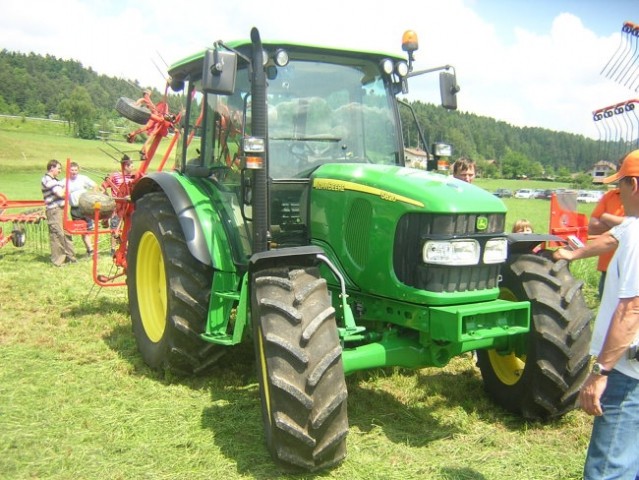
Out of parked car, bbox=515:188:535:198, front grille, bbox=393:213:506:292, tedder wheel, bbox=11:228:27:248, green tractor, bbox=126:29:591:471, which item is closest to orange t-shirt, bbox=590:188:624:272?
green tractor, bbox=126:29:591:471

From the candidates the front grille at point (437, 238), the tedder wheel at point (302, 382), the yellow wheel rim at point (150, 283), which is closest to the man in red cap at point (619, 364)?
the front grille at point (437, 238)

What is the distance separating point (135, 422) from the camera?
13.2ft

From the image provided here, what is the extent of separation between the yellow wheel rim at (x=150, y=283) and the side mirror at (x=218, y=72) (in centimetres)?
209

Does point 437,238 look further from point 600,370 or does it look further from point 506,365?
point 506,365

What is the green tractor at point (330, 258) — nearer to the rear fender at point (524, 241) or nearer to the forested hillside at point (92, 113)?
the rear fender at point (524, 241)

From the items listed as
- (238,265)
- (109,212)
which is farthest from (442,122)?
(109,212)

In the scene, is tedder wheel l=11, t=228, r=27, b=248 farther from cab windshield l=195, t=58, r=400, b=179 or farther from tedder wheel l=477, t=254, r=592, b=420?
tedder wheel l=477, t=254, r=592, b=420

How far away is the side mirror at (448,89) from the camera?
15.7ft

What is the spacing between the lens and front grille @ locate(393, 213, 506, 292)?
3662 millimetres

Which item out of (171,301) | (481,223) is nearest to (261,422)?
(171,301)

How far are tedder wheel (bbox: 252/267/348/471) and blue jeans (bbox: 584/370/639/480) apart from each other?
1.30 metres

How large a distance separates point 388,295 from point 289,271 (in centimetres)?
69

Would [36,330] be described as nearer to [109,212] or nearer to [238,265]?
[109,212]

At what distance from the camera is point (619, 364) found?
249 cm
